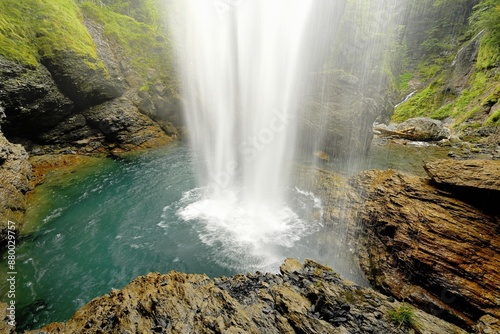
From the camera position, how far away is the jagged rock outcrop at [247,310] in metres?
4.71

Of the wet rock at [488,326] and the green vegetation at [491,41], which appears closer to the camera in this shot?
the wet rock at [488,326]

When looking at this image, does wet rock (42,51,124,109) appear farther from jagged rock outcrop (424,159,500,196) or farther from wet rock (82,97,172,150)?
jagged rock outcrop (424,159,500,196)

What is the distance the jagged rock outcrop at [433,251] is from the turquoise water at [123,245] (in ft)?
5.55

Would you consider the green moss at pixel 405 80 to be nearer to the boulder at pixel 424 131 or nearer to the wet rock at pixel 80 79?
the boulder at pixel 424 131

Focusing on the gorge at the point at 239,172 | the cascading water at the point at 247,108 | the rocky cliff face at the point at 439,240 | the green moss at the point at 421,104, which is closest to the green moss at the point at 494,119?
the gorge at the point at 239,172

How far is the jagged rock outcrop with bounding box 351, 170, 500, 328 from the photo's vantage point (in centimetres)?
629

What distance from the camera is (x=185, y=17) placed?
3550 centimetres

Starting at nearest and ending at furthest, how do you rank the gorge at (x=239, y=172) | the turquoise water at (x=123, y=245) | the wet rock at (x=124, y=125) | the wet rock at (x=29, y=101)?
the gorge at (x=239, y=172), the turquoise water at (x=123, y=245), the wet rock at (x=29, y=101), the wet rock at (x=124, y=125)

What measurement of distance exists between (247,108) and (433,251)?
22322 millimetres

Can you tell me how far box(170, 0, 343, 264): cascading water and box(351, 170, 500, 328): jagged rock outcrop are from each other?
3.58 meters

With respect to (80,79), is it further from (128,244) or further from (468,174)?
(468,174)

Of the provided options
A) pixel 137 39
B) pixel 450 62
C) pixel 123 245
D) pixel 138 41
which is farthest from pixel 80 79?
pixel 450 62

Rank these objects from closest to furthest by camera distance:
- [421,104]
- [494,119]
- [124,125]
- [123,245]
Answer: [123,245], [124,125], [494,119], [421,104]

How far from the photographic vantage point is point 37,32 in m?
20.5
